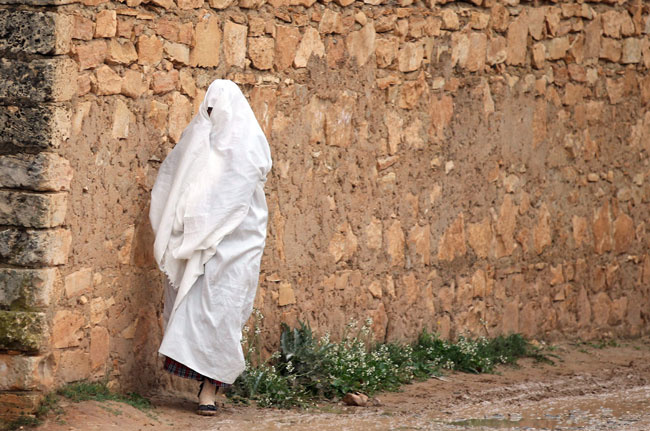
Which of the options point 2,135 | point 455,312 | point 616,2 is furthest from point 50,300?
point 616,2

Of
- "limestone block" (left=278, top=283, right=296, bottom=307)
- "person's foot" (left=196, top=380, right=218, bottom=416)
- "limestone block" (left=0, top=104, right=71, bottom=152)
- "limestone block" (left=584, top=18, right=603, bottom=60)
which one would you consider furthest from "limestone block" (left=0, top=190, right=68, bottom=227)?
"limestone block" (left=584, top=18, right=603, bottom=60)

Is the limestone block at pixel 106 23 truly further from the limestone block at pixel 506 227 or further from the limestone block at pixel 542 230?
the limestone block at pixel 542 230

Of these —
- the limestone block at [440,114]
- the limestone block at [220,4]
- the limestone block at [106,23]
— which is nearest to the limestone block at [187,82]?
the limestone block at [220,4]

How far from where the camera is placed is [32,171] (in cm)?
512

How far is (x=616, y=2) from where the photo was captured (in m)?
8.87

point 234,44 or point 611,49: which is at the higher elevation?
point 611,49

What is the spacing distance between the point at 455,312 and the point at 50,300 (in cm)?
343

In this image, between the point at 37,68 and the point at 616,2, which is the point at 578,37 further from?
the point at 37,68

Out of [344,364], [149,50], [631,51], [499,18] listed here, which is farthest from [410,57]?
[631,51]

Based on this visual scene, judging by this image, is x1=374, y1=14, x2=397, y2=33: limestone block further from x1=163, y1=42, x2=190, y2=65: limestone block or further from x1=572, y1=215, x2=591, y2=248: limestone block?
x1=572, y1=215, x2=591, y2=248: limestone block

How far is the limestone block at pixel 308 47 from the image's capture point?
660cm

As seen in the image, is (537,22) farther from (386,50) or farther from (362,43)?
(362,43)

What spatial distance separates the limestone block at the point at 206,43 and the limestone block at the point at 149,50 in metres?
0.25

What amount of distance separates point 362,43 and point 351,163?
739 millimetres
